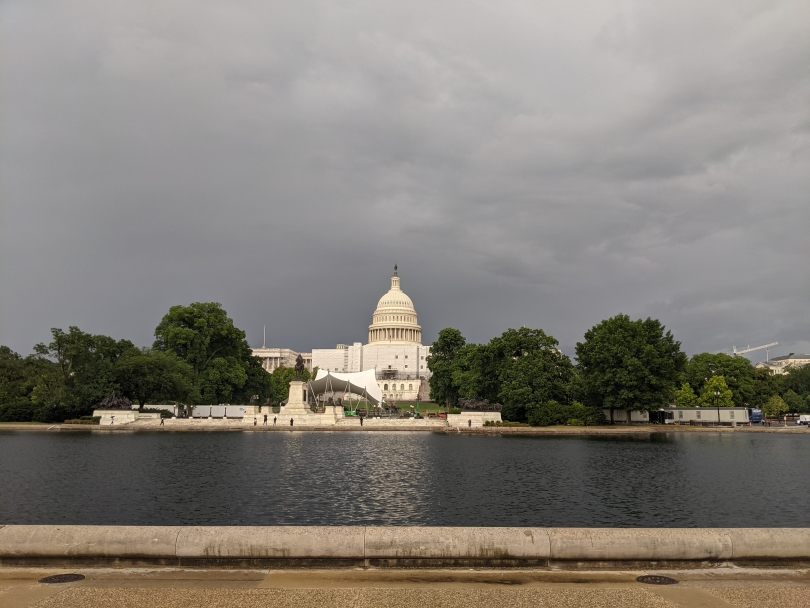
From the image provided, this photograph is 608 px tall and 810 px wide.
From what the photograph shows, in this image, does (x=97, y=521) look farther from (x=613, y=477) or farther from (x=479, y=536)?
(x=613, y=477)

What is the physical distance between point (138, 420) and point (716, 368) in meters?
83.9

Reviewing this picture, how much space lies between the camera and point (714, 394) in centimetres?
9388

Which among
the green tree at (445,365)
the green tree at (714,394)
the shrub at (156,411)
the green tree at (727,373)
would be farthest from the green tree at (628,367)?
the shrub at (156,411)

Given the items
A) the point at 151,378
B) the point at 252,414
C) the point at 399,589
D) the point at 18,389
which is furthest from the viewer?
the point at 252,414

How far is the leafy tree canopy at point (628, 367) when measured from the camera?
74.8 metres

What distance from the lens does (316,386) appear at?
106062mm

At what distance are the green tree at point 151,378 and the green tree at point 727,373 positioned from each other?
7133 centimetres

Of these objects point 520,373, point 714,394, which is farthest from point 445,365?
point 714,394

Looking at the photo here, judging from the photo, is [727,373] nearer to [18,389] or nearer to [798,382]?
[798,382]

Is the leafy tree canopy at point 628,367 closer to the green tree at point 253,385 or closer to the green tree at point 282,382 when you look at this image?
the green tree at point 253,385

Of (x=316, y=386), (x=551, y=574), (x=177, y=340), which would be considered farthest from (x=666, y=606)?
(x=316, y=386)

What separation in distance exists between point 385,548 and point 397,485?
20585mm

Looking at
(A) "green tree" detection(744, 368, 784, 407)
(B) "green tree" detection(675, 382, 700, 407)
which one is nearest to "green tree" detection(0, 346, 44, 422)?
(B) "green tree" detection(675, 382, 700, 407)

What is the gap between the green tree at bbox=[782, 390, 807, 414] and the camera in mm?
114250
